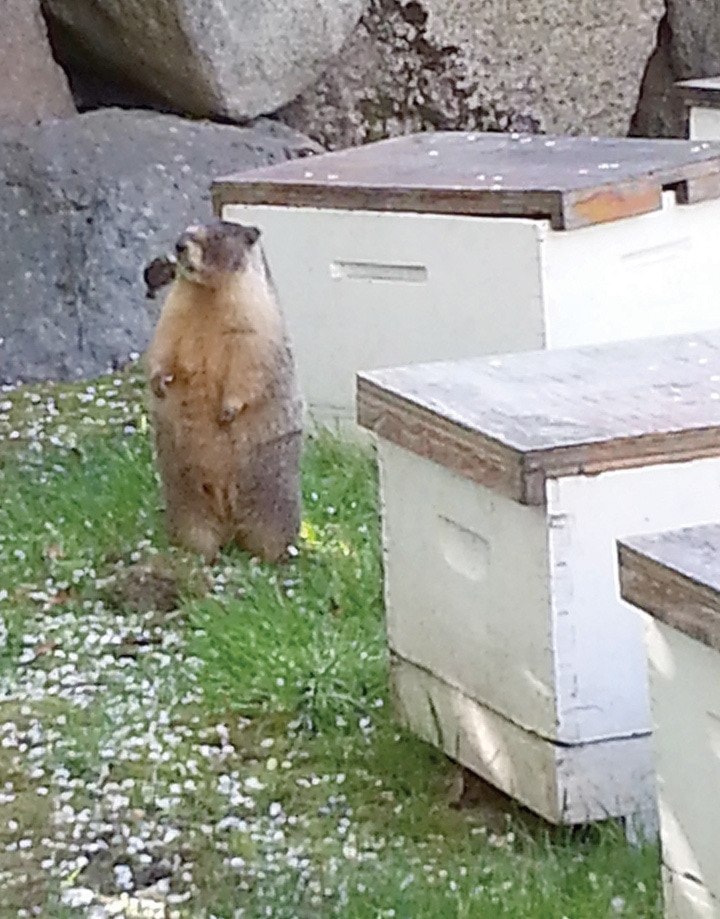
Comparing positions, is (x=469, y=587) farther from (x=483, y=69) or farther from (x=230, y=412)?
(x=483, y=69)

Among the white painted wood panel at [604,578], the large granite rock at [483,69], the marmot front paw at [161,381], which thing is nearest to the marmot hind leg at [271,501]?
the marmot front paw at [161,381]

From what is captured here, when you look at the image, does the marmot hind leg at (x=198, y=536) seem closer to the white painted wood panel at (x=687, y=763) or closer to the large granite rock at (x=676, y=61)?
the white painted wood panel at (x=687, y=763)

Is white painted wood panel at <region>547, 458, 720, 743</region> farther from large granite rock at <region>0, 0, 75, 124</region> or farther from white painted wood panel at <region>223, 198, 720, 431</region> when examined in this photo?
large granite rock at <region>0, 0, 75, 124</region>

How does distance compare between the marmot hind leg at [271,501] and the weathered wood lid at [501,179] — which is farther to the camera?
the weathered wood lid at [501,179]

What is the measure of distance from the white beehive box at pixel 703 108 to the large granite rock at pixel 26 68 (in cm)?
178

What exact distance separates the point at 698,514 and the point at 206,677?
1026 mm

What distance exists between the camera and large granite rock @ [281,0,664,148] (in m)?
6.45

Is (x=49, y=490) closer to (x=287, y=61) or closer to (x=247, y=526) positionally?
(x=247, y=526)

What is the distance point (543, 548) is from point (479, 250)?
1712 mm

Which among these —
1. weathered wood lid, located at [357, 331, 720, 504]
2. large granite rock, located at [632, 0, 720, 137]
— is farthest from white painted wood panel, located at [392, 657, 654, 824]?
large granite rock, located at [632, 0, 720, 137]

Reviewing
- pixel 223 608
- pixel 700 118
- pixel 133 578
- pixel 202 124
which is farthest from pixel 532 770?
pixel 202 124

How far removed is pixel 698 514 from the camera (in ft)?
8.44

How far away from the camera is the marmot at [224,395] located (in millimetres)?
3752

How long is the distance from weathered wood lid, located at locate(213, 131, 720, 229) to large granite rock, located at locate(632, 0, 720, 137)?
220 cm
